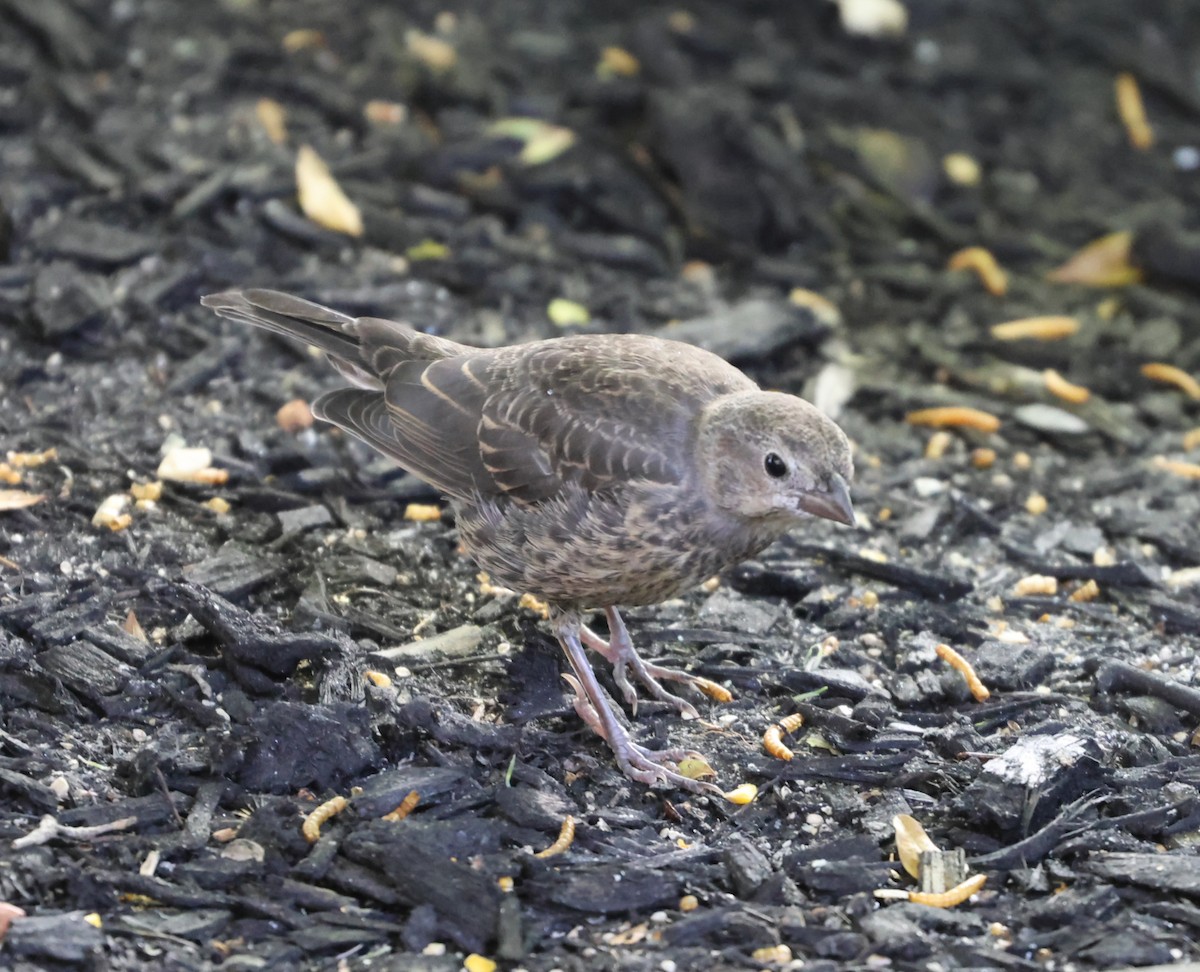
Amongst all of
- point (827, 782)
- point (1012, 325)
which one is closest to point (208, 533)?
point (827, 782)

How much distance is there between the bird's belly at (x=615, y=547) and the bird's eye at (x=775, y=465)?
0.23m

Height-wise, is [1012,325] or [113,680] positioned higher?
[1012,325]

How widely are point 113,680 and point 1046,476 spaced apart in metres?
3.85

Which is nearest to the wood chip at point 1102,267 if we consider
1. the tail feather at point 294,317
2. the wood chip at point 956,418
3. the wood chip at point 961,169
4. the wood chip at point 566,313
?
the wood chip at point 961,169

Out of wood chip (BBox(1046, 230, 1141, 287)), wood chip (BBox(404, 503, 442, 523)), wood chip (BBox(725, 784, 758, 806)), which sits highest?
wood chip (BBox(1046, 230, 1141, 287))

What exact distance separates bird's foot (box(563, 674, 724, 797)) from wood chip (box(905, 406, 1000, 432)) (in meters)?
2.52

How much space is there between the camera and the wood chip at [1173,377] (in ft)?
21.8

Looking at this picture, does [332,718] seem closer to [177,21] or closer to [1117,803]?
[1117,803]

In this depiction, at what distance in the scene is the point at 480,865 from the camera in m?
3.80

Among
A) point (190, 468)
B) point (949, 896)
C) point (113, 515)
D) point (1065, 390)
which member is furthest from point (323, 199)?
point (949, 896)

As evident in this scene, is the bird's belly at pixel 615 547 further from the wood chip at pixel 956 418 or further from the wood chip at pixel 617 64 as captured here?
the wood chip at pixel 617 64

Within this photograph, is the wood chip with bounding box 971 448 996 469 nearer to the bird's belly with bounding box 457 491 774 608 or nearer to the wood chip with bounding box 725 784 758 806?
the bird's belly with bounding box 457 491 774 608

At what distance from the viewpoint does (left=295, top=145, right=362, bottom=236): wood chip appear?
703cm

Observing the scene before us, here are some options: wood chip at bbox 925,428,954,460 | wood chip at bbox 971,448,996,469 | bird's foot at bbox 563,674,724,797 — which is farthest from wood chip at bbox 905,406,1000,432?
bird's foot at bbox 563,674,724,797
